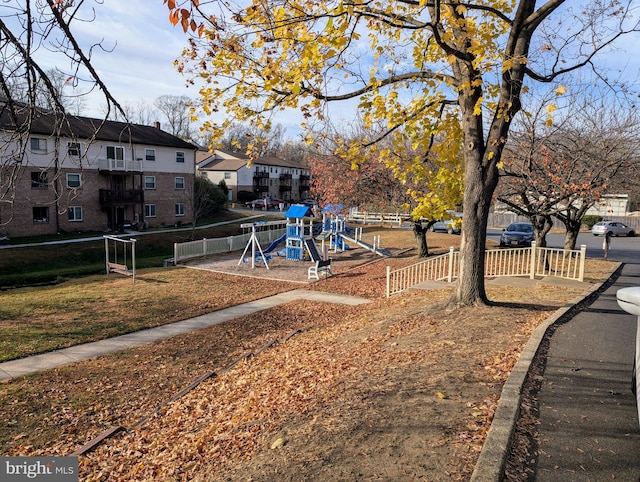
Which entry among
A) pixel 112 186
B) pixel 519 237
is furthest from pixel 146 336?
pixel 112 186

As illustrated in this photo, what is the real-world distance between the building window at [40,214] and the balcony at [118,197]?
175 inches

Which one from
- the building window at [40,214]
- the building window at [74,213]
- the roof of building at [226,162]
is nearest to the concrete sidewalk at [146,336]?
the building window at [40,214]

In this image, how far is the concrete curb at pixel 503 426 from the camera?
3826 mm

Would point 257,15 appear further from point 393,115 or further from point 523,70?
point 523,70

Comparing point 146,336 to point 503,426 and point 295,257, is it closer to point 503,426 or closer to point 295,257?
point 503,426

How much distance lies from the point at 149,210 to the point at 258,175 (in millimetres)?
30753

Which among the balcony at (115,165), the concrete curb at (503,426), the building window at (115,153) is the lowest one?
the concrete curb at (503,426)

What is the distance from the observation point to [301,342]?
10.8 meters

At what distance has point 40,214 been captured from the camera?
105ft

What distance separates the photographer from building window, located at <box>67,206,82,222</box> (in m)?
34.1

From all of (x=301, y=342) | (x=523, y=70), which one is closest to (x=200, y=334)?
(x=301, y=342)

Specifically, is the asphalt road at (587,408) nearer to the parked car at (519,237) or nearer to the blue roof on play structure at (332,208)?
the blue roof on play structure at (332,208)

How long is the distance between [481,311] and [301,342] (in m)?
4.10

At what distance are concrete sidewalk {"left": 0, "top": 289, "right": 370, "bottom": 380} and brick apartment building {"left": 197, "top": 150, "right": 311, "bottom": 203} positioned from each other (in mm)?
44849
